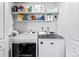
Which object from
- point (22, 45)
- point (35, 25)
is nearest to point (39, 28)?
point (35, 25)

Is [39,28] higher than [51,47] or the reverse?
higher

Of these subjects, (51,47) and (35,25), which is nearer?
(51,47)

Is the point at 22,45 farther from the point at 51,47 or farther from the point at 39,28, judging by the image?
the point at 39,28

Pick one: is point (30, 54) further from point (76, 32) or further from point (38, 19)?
point (76, 32)

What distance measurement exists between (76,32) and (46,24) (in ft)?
7.38

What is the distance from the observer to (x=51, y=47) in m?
2.86

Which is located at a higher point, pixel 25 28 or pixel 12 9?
pixel 12 9

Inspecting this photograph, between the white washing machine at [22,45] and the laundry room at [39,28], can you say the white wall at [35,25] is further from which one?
the white washing machine at [22,45]

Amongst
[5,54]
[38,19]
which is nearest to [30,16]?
[38,19]

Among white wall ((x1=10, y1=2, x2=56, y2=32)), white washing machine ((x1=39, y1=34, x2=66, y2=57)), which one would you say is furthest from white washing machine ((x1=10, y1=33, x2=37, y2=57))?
white wall ((x1=10, y1=2, x2=56, y2=32))

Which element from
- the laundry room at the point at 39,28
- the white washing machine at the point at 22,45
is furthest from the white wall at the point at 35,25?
the white washing machine at the point at 22,45

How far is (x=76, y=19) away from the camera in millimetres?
1675

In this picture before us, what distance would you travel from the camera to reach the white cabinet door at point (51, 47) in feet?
9.39

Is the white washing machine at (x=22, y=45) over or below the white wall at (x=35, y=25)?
below
